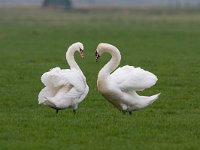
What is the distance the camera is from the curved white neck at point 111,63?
14.6 meters

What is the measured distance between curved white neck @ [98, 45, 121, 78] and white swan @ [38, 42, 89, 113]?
0.42 metres

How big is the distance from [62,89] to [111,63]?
1054mm

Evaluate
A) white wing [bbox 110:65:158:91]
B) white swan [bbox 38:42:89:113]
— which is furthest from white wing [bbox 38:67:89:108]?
white wing [bbox 110:65:158:91]

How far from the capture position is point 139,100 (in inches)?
574

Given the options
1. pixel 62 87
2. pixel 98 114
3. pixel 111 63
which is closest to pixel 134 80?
pixel 111 63

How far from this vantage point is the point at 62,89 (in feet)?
47.6

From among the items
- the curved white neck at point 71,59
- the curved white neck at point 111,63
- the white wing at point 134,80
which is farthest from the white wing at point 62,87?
the curved white neck at point 71,59

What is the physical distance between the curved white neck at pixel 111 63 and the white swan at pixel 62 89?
419 mm

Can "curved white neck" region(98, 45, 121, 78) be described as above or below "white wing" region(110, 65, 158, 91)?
above

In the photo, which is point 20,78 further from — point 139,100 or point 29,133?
point 29,133

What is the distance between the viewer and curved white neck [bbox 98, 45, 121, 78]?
1465cm

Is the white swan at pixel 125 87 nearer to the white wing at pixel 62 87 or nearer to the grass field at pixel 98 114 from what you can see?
the grass field at pixel 98 114

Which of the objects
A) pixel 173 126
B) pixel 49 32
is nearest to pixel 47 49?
pixel 49 32

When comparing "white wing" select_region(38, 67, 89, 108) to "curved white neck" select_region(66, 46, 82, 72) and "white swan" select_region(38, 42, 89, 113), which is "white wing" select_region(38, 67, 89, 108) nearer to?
"white swan" select_region(38, 42, 89, 113)
